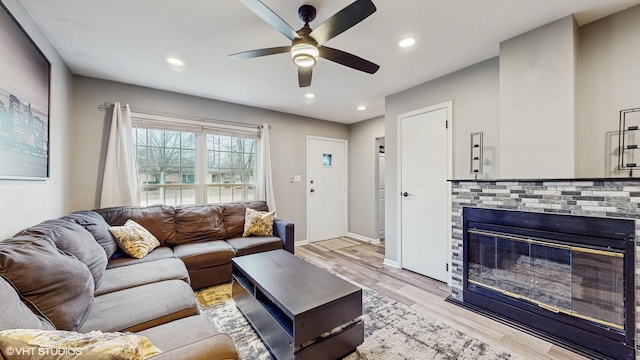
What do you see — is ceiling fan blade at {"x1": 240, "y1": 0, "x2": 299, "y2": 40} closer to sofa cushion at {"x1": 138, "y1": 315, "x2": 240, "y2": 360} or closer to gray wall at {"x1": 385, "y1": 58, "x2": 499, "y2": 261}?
sofa cushion at {"x1": 138, "y1": 315, "x2": 240, "y2": 360}

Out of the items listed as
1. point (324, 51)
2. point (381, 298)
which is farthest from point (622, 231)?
point (324, 51)

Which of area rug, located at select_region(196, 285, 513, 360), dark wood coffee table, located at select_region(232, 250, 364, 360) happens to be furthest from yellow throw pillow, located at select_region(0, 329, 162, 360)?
area rug, located at select_region(196, 285, 513, 360)

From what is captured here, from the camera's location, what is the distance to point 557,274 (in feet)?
6.38

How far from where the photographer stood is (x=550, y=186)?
6.27ft

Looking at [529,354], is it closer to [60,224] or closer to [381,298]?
[381,298]

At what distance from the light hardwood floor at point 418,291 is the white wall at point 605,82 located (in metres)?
1.39

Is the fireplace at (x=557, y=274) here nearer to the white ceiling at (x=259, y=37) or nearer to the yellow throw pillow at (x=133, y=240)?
the white ceiling at (x=259, y=37)

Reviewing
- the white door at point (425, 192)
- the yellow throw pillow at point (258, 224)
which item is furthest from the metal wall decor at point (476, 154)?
the yellow throw pillow at point (258, 224)

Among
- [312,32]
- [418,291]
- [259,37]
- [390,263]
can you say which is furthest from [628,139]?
[259,37]

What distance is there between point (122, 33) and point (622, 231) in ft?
13.1

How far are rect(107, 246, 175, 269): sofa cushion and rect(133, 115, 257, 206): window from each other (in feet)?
3.33

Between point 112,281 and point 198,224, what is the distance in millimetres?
1346

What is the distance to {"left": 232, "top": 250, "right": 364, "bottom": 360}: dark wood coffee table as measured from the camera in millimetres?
1489

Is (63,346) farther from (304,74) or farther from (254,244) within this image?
(254,244)
